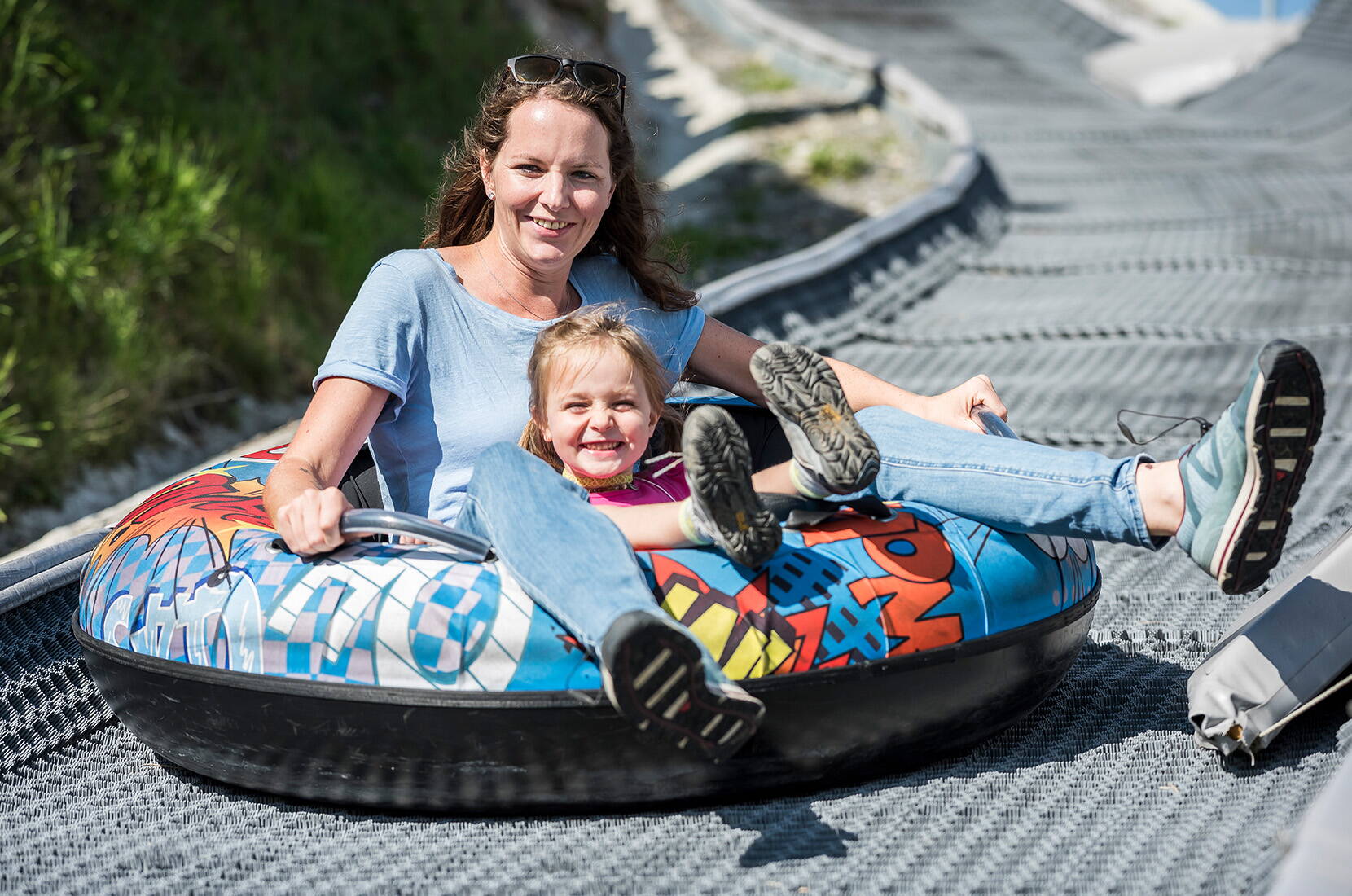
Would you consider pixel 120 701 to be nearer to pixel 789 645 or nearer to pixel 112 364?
pixel 789 645

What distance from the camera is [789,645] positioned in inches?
71.8

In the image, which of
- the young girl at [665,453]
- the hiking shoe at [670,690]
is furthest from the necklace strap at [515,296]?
the hiking shoe at [670,690]

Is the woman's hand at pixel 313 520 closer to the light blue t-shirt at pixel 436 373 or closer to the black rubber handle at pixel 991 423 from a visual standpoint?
the light blue t-shirt at pixel 436 373

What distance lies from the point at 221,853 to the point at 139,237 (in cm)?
378

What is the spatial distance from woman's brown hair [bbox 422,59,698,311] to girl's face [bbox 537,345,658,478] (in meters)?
0.43

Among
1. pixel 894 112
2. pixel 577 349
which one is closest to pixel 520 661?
pixel 577 349

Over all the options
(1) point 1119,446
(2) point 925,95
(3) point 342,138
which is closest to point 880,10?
(2) point 925,95

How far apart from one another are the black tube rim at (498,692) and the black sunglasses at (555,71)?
1.03 meters

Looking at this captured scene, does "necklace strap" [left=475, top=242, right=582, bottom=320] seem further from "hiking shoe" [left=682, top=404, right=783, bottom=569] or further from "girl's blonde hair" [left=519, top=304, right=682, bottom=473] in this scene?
"hiking shoe" [left=682, top=404, right=783, bottom=569]

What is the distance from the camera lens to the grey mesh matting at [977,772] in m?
1.73

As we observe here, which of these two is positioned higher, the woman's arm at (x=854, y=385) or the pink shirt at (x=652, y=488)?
the woman's arm at (x=854, y=385)

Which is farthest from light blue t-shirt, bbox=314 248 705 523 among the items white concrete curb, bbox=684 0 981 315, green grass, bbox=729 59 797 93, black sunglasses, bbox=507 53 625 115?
green grass, bbox=729 59 797 93

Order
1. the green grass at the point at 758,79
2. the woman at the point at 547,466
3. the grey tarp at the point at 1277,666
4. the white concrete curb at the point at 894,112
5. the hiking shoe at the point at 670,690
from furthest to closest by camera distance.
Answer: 1. the green grass at the point at 758,79
2. the white concrete curb at the point at 894,112
3. the grey tarp at the point at 1277,666
4. the woman at the point at 547,466
5. the hiking shoe at the point at 670,690

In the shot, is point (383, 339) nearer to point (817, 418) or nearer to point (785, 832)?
point (817, 418)
